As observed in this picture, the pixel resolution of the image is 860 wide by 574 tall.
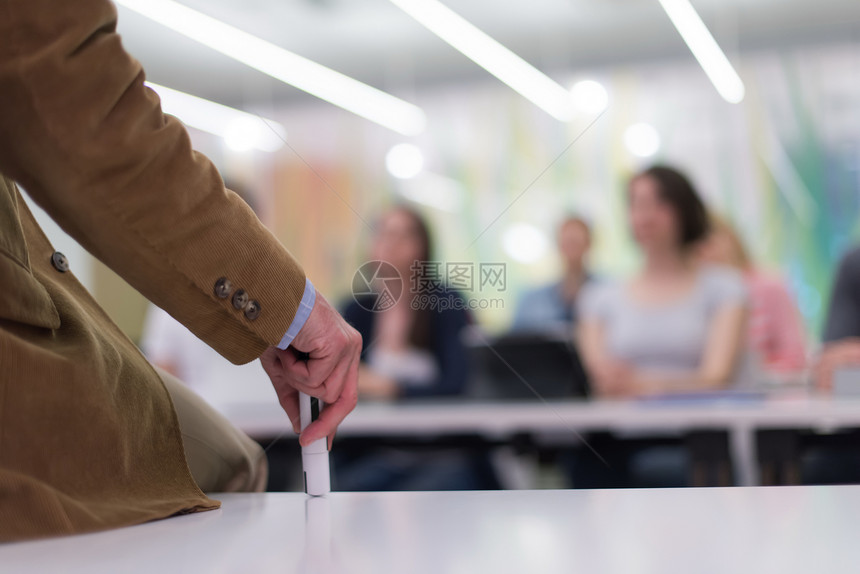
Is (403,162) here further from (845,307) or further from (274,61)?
(845,307)

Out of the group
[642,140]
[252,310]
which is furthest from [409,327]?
[642,140]

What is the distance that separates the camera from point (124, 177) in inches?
20.6

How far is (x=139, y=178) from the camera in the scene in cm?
53

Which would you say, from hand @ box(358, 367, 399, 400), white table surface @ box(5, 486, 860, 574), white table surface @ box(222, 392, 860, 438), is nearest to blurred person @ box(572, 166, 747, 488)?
white table surface @ box(222, 392, 860, 438)

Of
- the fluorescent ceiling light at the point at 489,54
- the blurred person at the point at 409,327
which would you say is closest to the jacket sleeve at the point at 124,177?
the blurred person at the point at 409,327

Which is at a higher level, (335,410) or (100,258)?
(100,258)

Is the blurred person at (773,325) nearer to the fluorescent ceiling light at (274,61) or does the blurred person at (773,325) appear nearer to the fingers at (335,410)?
the fluorescent ceiling light at (274,61)

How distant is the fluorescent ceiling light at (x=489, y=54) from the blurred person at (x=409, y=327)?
1.34 m

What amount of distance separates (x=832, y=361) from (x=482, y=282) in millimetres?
1283

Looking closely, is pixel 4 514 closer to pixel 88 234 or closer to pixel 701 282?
pixel 88 234

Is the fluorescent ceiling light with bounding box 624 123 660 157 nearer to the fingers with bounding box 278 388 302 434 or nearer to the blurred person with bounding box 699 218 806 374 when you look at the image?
the blurred person with bounding box 699 218 806 374

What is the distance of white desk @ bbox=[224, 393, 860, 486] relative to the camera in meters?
1.61

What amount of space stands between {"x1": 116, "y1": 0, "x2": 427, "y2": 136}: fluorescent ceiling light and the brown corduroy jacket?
3.87ft

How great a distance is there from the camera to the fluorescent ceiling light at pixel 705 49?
329 cm
